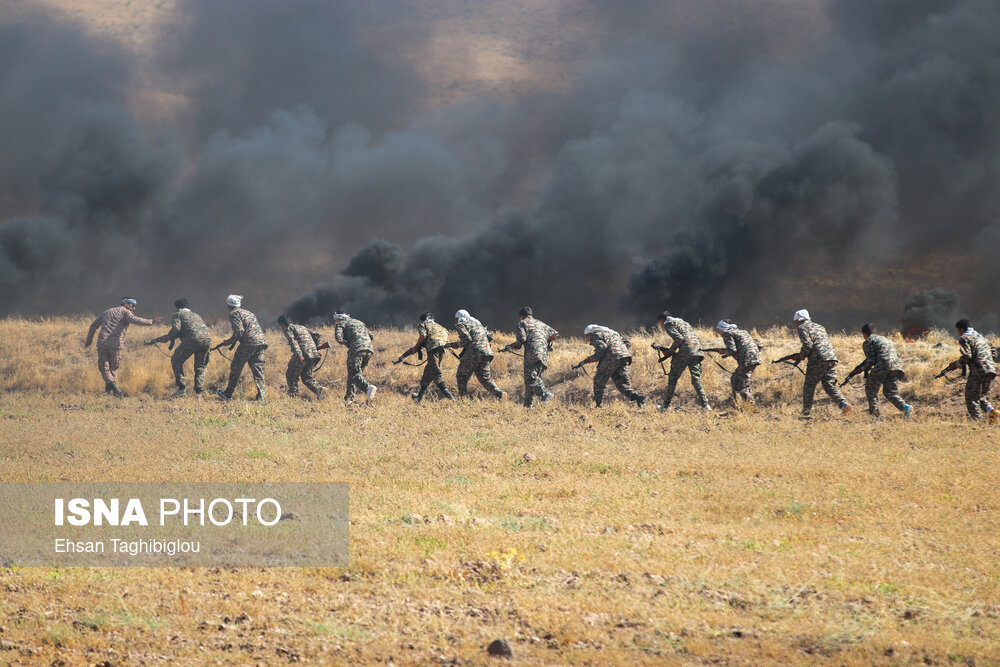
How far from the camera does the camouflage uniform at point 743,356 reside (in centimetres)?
1623

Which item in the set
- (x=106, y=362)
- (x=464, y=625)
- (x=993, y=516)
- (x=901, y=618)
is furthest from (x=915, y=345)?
(x=106, y=362)

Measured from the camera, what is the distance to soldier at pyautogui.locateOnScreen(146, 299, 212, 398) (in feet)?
60.6

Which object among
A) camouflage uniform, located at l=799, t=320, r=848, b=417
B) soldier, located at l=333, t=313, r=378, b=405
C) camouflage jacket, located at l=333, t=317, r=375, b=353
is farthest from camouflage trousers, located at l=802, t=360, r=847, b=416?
camouflage jacket, located at l=333, t=317, r=375, b=353

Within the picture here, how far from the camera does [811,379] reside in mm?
15656

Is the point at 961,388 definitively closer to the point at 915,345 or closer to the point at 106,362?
the point at 915,345

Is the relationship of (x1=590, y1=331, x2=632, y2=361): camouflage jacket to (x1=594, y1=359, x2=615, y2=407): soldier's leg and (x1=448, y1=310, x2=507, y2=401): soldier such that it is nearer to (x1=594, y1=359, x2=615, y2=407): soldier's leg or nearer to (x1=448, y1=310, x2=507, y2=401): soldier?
(x1=594, y1=359, x2=615, y2=407): soldier's leg

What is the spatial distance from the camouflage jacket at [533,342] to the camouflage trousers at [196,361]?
6702mm

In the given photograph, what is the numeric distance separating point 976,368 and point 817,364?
2468 millimetres

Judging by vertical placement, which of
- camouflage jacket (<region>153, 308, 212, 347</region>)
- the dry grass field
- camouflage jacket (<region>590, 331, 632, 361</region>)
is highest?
camouflage jacket (<region>153, 308, 212, 347</region>)

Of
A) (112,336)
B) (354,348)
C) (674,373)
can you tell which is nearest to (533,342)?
(674,373)

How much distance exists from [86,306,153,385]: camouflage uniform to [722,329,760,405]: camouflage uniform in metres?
12.2

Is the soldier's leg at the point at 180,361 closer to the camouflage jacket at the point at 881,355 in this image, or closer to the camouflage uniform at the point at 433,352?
the camouflage uniform at the point at 433,352

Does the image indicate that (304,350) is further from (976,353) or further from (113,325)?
(976,353)

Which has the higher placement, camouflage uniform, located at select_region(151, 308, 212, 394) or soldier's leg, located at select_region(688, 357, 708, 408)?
camouflage uniform, located at select_region(151, 308, 212, 394)
